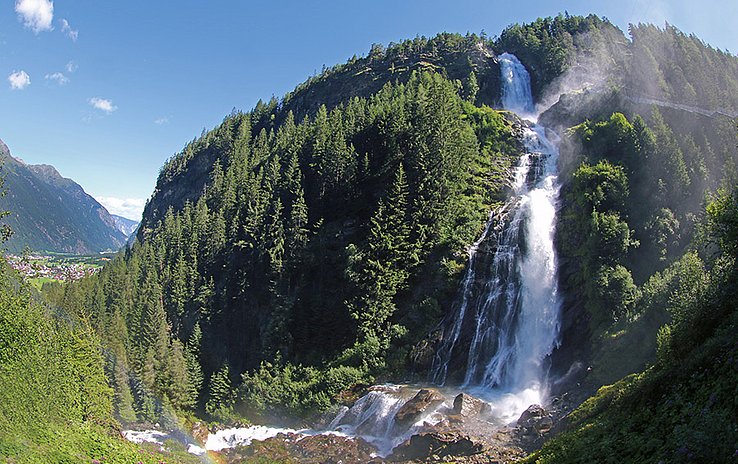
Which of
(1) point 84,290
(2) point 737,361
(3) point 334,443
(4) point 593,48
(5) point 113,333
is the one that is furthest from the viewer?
(4) point 593,48

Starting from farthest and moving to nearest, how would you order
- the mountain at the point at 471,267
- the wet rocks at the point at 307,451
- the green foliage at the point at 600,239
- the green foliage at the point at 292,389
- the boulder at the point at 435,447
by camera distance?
the green foliage at the point at 292,389 < the green foliage at the point at 600,239 < the wet rocks at the point at 307,451 < the boulder at the point at 435,447 < the mountain at the point at 471,267

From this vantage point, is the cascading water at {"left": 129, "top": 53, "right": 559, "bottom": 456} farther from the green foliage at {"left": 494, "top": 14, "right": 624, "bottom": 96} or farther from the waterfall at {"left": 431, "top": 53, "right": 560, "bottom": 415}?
the green foliage at {"left": 494, "top": 14, "right": 624, "bottom": 96}

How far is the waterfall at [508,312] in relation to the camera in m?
36.8

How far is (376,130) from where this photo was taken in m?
62.5

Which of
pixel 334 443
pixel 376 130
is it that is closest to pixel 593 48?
pixel 376 130

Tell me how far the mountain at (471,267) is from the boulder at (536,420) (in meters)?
1.34

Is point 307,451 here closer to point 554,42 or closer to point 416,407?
point 416,407

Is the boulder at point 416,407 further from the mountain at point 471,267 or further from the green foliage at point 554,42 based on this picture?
the green foliage at point 554,42

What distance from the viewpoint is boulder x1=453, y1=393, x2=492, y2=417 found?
31203 millimetres

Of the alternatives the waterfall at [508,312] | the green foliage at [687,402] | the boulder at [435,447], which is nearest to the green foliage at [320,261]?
the waterfall at [508,312]

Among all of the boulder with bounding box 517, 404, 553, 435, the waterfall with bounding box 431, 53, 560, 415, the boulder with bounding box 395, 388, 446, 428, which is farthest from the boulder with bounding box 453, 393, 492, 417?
the boulder with bounding box 517, 404, 553, 435

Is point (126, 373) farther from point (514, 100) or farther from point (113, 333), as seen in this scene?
point (514, 100)

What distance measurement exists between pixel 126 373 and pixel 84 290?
45361 mm

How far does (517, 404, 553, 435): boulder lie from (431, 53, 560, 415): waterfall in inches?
116
